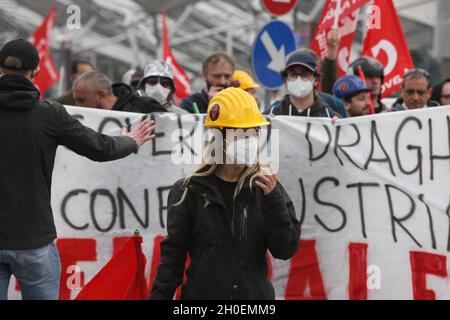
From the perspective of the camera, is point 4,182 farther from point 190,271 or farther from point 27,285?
point 190,271

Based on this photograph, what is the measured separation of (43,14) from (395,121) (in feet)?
57.3

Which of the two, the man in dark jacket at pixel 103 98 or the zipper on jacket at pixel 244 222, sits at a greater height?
the man in dark jacket at pixel 103 98

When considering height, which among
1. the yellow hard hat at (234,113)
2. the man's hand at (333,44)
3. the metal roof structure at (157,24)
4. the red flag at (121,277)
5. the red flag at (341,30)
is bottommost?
the red flag at (121,277)

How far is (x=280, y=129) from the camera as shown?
668cm

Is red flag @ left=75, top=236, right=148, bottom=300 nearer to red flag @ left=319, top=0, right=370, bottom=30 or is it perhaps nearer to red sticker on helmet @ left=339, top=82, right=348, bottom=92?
red sticker on helmet @ left=339, top=82, right=348, bottom=92

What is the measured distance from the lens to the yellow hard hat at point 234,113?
411 cm

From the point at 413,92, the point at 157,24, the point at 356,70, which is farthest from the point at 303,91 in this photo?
the point at 157,24

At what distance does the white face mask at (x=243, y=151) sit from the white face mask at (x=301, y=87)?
8.99 feet

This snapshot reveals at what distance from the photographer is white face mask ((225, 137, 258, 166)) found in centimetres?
407

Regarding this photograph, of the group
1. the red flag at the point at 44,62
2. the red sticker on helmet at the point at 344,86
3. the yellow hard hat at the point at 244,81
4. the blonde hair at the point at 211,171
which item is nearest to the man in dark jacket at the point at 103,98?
the red sticker on helmet at the point at 344,86

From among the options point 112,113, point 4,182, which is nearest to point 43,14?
point 112,113

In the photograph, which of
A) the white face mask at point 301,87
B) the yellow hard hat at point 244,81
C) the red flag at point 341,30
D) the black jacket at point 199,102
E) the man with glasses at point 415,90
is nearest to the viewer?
the white face mask at point 301,87

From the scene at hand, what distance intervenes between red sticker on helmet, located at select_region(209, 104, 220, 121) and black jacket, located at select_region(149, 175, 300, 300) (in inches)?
10.2

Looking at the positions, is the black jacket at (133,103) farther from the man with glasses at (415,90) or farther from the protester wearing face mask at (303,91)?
the man with glasses at (415,90)
